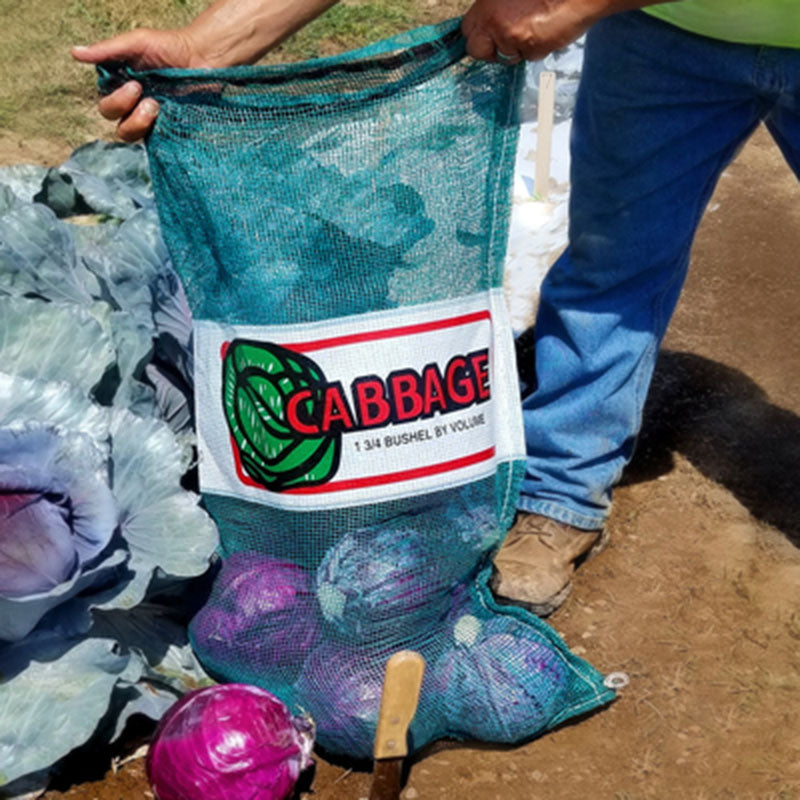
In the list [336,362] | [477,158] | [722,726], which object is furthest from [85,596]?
[722,726]

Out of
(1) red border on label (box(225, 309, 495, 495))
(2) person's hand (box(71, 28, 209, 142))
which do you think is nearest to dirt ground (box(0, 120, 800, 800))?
(1) red border on label (box(225, 309, 495, 495))

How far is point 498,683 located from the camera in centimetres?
216

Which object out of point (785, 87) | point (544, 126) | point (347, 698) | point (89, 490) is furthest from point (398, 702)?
point (544, 126)

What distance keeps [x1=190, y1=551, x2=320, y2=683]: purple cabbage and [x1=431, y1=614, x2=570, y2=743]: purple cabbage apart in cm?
25

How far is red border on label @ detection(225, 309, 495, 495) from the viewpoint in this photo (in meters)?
2.04

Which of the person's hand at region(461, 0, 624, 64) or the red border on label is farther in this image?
the red border on label

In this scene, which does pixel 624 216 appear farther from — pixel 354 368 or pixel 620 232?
pixel 354 368

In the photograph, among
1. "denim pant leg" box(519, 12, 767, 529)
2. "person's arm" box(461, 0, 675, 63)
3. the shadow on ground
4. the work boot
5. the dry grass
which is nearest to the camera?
"person's arm" box(461, 0, 675, 63)

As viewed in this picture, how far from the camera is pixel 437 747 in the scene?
87.6 inches

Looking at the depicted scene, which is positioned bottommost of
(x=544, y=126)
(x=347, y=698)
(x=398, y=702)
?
(x=347, y=698)

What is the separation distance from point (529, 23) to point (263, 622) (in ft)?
3.56

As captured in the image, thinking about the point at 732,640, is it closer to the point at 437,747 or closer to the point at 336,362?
the point at 437,747

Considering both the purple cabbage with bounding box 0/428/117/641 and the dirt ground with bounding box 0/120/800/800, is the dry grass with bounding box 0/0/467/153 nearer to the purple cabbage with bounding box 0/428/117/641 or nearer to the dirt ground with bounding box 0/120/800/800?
the dirt ground with bounding box 0/120/800/800

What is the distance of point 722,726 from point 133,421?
3.99ft
